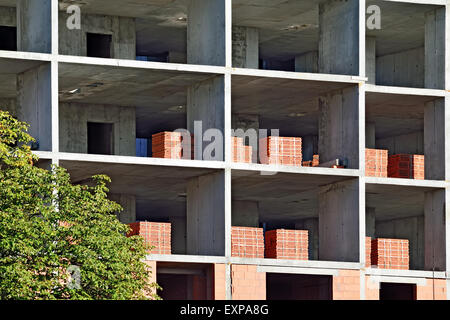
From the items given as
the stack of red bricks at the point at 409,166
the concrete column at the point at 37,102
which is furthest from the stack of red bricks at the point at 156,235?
the stack of red bricks at the point at 409,166

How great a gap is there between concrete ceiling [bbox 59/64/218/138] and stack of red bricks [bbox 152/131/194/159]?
6.96ft

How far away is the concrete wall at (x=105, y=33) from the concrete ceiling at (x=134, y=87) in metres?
1.88

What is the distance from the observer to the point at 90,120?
50.5 m

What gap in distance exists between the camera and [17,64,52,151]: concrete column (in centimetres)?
4219

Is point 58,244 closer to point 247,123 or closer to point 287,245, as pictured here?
point 287,245

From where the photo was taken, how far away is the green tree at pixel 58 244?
1292 inches

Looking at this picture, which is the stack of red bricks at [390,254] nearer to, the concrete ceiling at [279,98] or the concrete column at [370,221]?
the concrete ceiling at [279,98]

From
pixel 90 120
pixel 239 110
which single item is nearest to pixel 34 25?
pixel 90 120

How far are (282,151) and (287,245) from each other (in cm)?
343

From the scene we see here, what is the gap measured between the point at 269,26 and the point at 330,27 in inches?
143

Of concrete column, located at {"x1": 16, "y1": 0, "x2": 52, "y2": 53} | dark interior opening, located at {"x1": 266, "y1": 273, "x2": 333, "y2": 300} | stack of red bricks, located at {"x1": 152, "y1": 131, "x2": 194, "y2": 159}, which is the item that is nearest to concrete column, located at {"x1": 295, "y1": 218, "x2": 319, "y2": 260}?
dark interior opening, located at {"x1": 266, "y1": 273, "x2": 333, "y2": 300}

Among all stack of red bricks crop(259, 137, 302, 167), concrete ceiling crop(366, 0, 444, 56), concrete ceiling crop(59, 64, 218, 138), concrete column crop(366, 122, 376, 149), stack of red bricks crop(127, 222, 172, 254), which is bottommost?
stack of red bricks crop(127, 222, 172, 254)

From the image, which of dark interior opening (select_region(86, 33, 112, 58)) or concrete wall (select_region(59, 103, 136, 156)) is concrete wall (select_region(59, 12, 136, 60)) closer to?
dark interior opening (select_region(86, 33, 112, 58))
